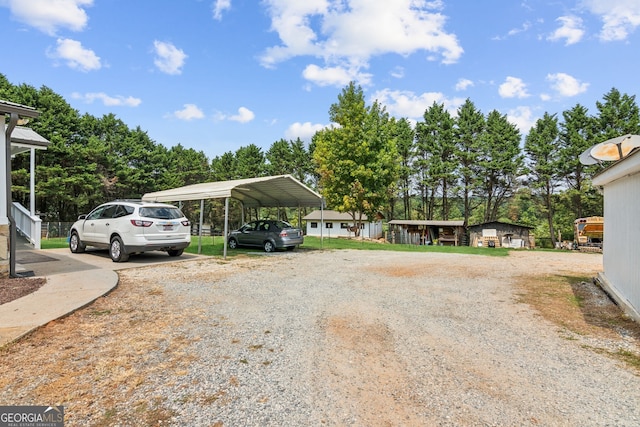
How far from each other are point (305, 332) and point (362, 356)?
972 mm

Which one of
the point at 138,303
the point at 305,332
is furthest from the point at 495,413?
the point at 138,303

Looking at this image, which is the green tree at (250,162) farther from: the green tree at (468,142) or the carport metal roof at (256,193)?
the carport metal roof at (256,193)

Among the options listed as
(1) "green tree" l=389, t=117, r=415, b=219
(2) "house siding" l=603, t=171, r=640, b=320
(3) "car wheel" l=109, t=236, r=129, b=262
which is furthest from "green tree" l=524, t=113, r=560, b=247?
(3) "car wheel" l=109, t=236, r=129, b=262

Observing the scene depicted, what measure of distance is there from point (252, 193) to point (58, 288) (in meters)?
9.83

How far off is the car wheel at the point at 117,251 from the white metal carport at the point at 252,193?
292 cm

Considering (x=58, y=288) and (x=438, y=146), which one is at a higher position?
(x=438, y=146)

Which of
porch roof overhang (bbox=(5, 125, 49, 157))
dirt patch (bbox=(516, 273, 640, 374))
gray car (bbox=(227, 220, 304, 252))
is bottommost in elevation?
dirt patch (bbox=(516, 273, 640, 374))

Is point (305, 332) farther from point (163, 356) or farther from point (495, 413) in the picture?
point (495, 413)

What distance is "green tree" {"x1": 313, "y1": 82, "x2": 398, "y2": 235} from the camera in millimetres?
26734

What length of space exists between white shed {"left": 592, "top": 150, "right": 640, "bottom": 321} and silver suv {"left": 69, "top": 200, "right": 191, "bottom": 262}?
1045 centimetres

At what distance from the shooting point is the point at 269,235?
1456 centimetres

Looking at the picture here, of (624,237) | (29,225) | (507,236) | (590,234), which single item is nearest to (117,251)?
(29,225)

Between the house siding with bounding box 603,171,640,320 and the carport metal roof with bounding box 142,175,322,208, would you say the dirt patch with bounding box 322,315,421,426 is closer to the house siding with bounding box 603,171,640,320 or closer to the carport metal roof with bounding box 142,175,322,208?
the house siding with bounding box 603,171,640,320

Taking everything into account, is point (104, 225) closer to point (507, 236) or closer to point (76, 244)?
point (76, 244)
